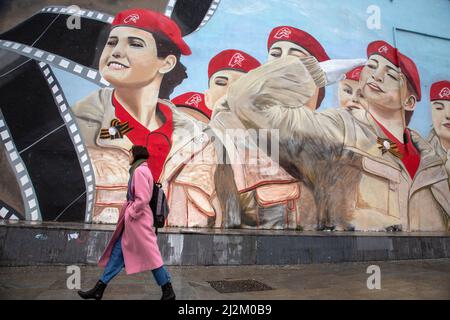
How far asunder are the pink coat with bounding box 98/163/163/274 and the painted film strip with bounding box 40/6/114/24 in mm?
5640

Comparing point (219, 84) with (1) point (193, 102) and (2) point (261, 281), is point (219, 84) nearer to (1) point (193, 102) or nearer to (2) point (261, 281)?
(1) point (193, 102)

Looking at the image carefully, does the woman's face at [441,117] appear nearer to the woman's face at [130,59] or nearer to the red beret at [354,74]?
the red beret at [354,74]

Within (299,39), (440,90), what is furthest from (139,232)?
(440,90)

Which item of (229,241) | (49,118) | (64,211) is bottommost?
(229,241)

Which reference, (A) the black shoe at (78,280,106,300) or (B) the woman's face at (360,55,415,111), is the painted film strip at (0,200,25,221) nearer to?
(A) the black shoe at (78,280,106,300)

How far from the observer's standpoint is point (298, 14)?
8.73 metres

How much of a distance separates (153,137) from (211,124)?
51.3 inches

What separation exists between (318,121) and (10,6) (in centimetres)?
756

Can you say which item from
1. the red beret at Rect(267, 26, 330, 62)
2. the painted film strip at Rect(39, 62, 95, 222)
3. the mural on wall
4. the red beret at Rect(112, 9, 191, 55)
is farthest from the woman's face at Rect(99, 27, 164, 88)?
the red beret at Rect(267, 26, 330, 62)

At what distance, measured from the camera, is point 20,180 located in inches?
263

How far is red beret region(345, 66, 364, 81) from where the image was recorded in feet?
28.8

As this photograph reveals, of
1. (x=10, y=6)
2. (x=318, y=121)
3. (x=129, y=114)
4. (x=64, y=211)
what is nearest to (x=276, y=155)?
(x=318, y=121)

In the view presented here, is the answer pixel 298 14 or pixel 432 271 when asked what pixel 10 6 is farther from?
pixel 432 271

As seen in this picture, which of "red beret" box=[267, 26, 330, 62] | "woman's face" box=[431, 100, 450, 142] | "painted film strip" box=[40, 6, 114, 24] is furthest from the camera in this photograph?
"woman's face" box=[431, 100, 450, 142]
